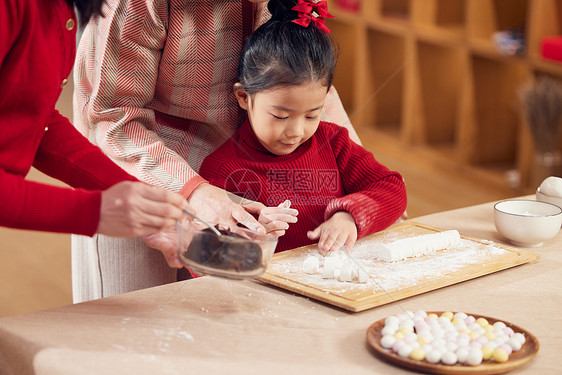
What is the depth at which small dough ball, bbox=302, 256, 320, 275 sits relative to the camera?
1301 millimetres

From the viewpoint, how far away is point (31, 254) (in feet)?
10.7

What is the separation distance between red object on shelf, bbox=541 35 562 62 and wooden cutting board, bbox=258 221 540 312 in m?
1.98

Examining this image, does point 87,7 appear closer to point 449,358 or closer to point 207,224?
point 207,224

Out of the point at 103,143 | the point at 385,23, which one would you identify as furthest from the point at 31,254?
the point at 385,23

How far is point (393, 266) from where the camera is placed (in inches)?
52.3

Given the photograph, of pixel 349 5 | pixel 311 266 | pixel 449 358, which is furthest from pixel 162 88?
pixel 349 5

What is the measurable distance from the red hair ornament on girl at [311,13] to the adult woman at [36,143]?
0.48 m

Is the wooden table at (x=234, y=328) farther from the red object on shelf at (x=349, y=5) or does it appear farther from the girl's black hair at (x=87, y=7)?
the red object on shelf at (x=349, y=5)

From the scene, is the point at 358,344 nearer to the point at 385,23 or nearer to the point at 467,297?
the point at 467,297

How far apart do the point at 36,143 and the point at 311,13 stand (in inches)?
23.5

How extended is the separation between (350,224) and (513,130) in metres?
2.67

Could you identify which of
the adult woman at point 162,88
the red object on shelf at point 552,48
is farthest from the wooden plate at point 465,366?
the red object on shelf at point 552,48

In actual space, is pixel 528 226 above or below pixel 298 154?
below

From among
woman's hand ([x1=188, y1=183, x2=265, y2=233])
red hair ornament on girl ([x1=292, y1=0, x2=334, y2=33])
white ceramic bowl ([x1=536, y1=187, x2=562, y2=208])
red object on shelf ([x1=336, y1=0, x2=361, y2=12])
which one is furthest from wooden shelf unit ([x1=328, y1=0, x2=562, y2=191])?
woman's hand ([x1=188, y1=183, x2=265, y2=233])
